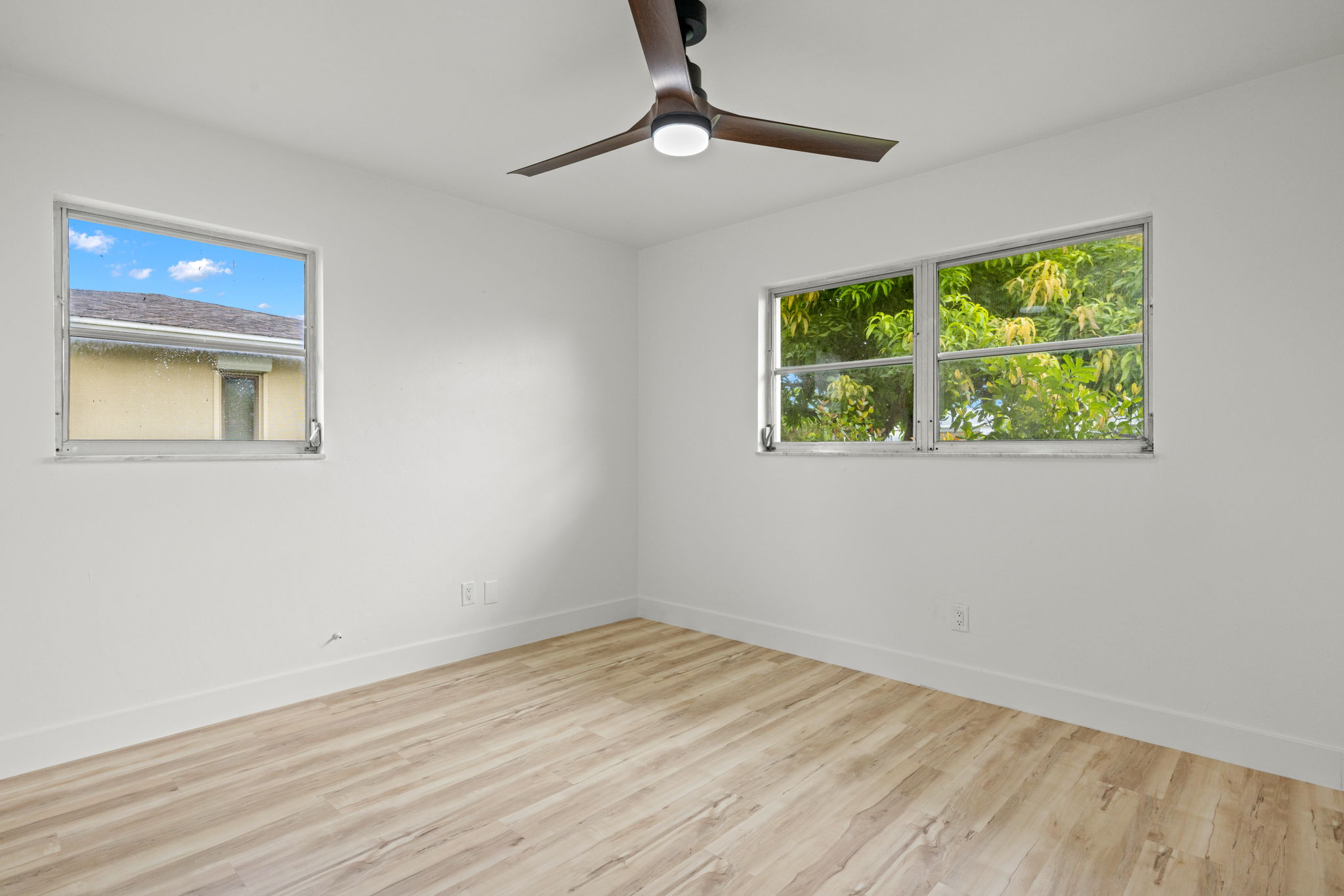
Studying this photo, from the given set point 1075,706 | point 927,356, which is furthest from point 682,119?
point 1075,706

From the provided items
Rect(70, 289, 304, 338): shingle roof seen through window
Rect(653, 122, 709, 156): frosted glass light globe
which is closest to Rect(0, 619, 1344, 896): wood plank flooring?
Rect(70, 289, 304, 338): shingle roof seen through window

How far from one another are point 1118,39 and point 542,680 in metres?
3.43

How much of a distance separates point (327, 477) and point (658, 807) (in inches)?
84.0

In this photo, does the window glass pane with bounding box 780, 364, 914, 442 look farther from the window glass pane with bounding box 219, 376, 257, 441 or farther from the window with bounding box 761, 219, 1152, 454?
the window glass pane with bounding box 219, 376, 257, 441

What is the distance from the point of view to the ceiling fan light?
2061mm

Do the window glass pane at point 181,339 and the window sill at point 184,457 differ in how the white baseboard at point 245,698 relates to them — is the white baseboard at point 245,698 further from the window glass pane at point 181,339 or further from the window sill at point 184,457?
the window glass pane at point 181,339

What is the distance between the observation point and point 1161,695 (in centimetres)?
272

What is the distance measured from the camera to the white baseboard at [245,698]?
8.16 feet

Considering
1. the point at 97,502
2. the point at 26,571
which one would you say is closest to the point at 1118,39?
the point at 97,502

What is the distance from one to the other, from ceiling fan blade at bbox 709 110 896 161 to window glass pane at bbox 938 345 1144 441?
4.37 feet

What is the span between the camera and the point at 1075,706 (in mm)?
2914

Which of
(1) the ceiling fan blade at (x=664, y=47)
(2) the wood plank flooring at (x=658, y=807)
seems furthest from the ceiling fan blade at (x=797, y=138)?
(2) the wood plank flooring at (x=658, y=807)

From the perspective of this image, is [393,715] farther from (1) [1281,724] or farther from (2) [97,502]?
(1) [1281,724]

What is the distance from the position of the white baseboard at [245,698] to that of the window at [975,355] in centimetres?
193
